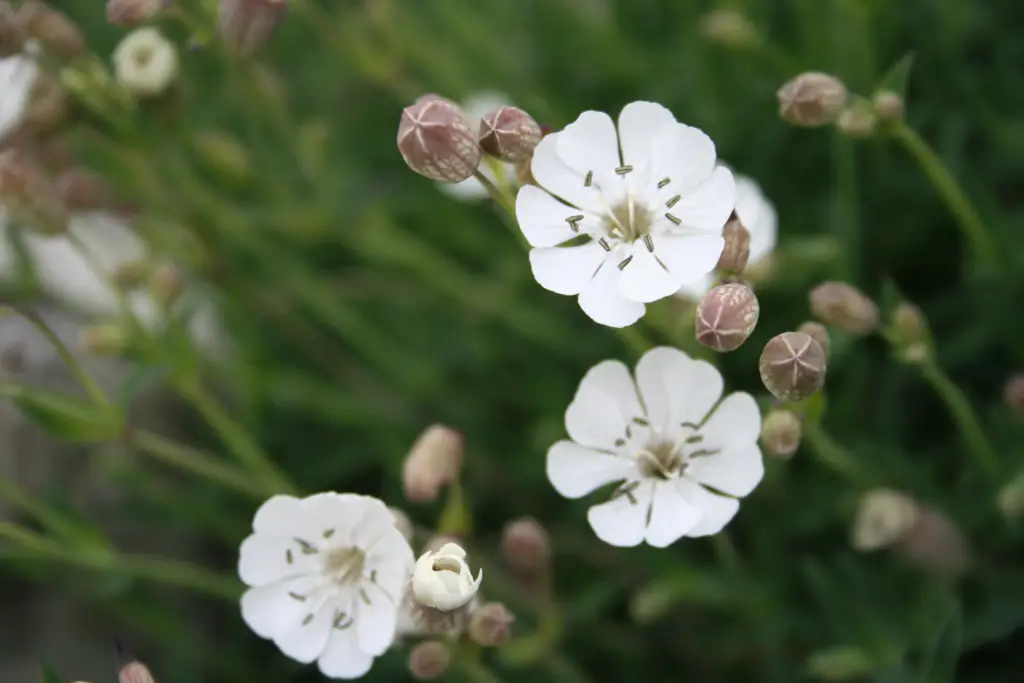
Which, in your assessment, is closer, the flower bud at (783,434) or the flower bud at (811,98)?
the flower bud at (783,434)

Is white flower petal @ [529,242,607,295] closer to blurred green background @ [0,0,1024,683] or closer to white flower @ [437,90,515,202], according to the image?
blurred green background @ [0,0,1024,683]

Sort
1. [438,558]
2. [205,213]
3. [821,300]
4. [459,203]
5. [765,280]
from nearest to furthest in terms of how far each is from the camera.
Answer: [438,558]
[821,300]
[765,280]
[205,213]
[459,203]

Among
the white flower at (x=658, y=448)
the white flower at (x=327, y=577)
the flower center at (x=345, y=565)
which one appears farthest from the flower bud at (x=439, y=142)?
the flower center at (x=345, y=565)

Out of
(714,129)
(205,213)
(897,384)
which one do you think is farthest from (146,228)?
(897,384)

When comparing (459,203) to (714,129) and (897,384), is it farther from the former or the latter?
(897,384)

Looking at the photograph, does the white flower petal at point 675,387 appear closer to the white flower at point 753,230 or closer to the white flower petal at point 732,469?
the white flower petal at point 732,469

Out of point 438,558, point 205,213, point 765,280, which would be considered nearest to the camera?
point 438,558
